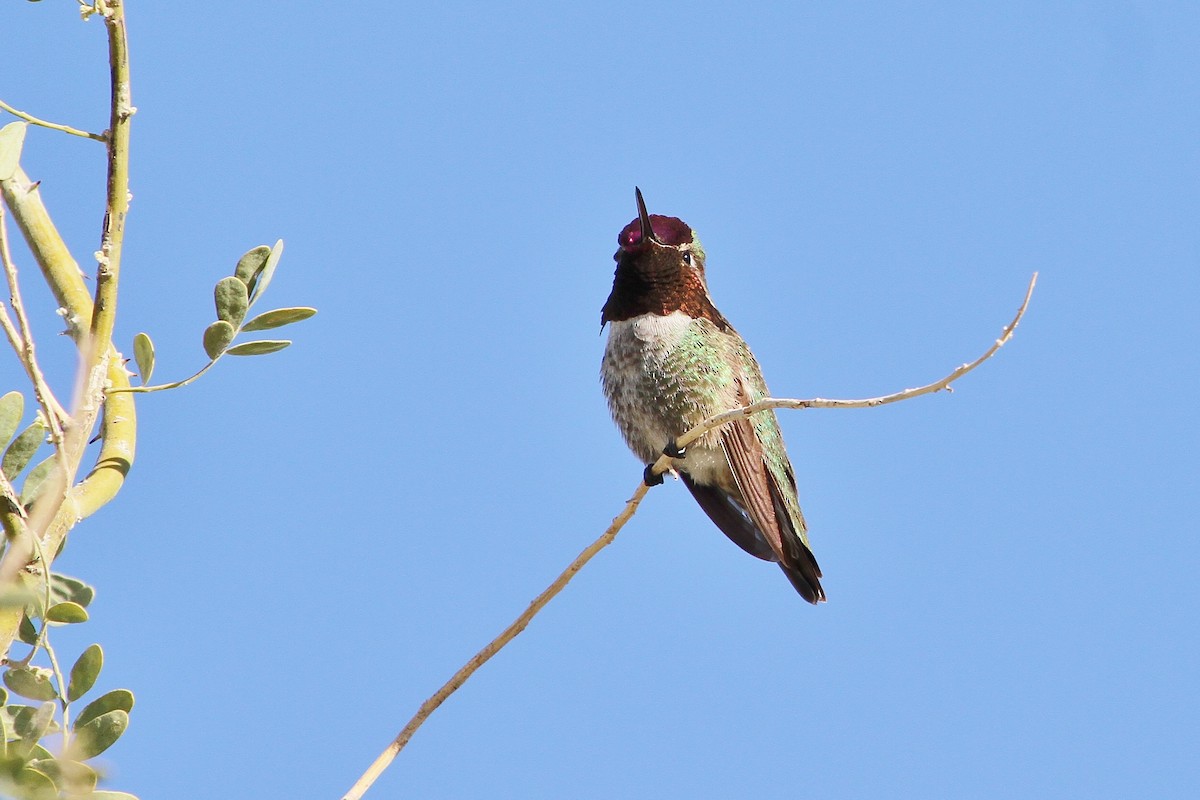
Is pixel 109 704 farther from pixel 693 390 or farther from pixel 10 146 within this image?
pixel 693 390

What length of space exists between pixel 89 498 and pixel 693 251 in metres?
4.52

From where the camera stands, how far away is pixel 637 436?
5414mm

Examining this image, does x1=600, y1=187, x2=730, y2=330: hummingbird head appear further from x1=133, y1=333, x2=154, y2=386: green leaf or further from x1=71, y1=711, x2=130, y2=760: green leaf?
x1=71, y1=711, x2=130, y2=760: green leaf

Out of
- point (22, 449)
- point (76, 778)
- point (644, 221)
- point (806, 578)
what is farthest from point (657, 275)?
point (76, 778)

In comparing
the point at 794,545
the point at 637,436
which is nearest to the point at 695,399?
the point at 637,436

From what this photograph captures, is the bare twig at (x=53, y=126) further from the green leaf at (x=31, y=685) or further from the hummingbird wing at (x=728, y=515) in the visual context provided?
the hummingbird wing at (x=728, y=515)

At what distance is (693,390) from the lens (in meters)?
5.17

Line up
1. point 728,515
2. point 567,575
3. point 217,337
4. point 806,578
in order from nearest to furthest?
point 217,337
point 567,575
point 806,578
point 728,515

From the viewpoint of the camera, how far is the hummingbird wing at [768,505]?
17.0ft

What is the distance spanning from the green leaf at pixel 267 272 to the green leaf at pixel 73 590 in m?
0.48

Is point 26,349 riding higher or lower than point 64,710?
higher

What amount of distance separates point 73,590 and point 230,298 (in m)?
0.46

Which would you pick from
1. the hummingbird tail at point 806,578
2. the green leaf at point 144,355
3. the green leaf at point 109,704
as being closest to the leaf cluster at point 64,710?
the green leaf at point 109,704

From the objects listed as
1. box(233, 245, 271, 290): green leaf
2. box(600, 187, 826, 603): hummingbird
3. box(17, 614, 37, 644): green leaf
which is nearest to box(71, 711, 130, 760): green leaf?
box(17, 614, 37, 644): green leaf
